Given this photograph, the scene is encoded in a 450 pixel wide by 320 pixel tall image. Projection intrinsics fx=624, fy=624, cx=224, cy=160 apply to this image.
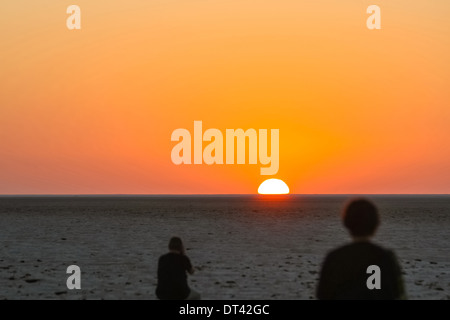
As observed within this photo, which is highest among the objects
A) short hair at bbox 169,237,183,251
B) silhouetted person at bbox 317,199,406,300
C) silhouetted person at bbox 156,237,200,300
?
silhouetted person at bbox 317,199,406,300

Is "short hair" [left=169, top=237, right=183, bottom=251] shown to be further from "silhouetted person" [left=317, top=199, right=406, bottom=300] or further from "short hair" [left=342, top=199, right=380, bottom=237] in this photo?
"short hair" [left=342, top=199, right=380, bottom=237]

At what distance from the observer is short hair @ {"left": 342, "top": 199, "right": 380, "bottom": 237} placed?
672 cm

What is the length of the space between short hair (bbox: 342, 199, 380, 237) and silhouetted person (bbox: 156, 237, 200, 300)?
21.1 ft

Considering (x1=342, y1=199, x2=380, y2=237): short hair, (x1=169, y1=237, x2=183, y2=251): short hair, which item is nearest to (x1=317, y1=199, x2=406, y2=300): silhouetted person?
(x1=342, y1=199, x2=380, y2=237): short hair

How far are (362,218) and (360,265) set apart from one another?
0.50m

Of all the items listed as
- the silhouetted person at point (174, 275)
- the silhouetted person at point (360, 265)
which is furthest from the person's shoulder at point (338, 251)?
the silhouetted person at point (174, 275)

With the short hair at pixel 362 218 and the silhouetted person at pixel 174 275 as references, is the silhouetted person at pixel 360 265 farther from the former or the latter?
the silhouetted person at pixel 174 275

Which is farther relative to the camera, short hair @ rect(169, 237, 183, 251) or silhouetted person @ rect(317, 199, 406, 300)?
short hair @ rect(169, 237, 183, 251)

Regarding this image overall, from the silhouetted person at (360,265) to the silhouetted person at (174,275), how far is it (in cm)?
634

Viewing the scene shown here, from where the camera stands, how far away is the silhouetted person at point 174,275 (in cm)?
1270
